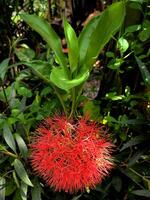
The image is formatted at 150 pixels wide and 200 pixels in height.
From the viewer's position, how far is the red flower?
1.07 metres

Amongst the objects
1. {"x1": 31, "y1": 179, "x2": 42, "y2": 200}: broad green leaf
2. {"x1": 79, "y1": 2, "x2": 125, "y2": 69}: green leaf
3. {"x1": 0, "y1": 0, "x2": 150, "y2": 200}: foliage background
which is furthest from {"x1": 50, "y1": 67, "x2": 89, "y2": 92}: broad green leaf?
{"x1": 31, "y1": 179, "x2": 42, "y2": 200}: broad green leaf

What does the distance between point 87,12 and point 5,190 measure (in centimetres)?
110

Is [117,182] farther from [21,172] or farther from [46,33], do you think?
[46,33]

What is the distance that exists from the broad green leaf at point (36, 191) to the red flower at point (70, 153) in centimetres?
9

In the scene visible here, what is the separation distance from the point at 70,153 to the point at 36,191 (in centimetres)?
21

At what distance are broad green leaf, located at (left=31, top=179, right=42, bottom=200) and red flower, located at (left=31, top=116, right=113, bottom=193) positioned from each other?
0.09 meters

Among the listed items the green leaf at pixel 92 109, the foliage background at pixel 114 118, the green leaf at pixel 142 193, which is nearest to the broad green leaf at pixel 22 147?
the foliage background at pixel 114 118

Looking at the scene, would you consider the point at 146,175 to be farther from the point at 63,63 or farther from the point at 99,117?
the point at 63,63

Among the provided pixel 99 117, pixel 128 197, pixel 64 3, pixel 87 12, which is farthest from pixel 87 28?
pixel 87 12

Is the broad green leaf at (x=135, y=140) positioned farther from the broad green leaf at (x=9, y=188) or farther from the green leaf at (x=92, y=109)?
the broad green leaf at (x=9, y=188)

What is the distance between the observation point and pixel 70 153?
42.1 inches

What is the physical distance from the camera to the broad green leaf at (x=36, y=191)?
1.19 metres

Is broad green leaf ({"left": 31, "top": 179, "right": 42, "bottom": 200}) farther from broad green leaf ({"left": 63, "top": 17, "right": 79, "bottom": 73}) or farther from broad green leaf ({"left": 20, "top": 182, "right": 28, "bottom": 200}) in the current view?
broad green leaf ({"left": 63, "top": 17, "right": 79, "bottom": 73})

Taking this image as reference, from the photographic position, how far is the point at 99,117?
51.9 inches
